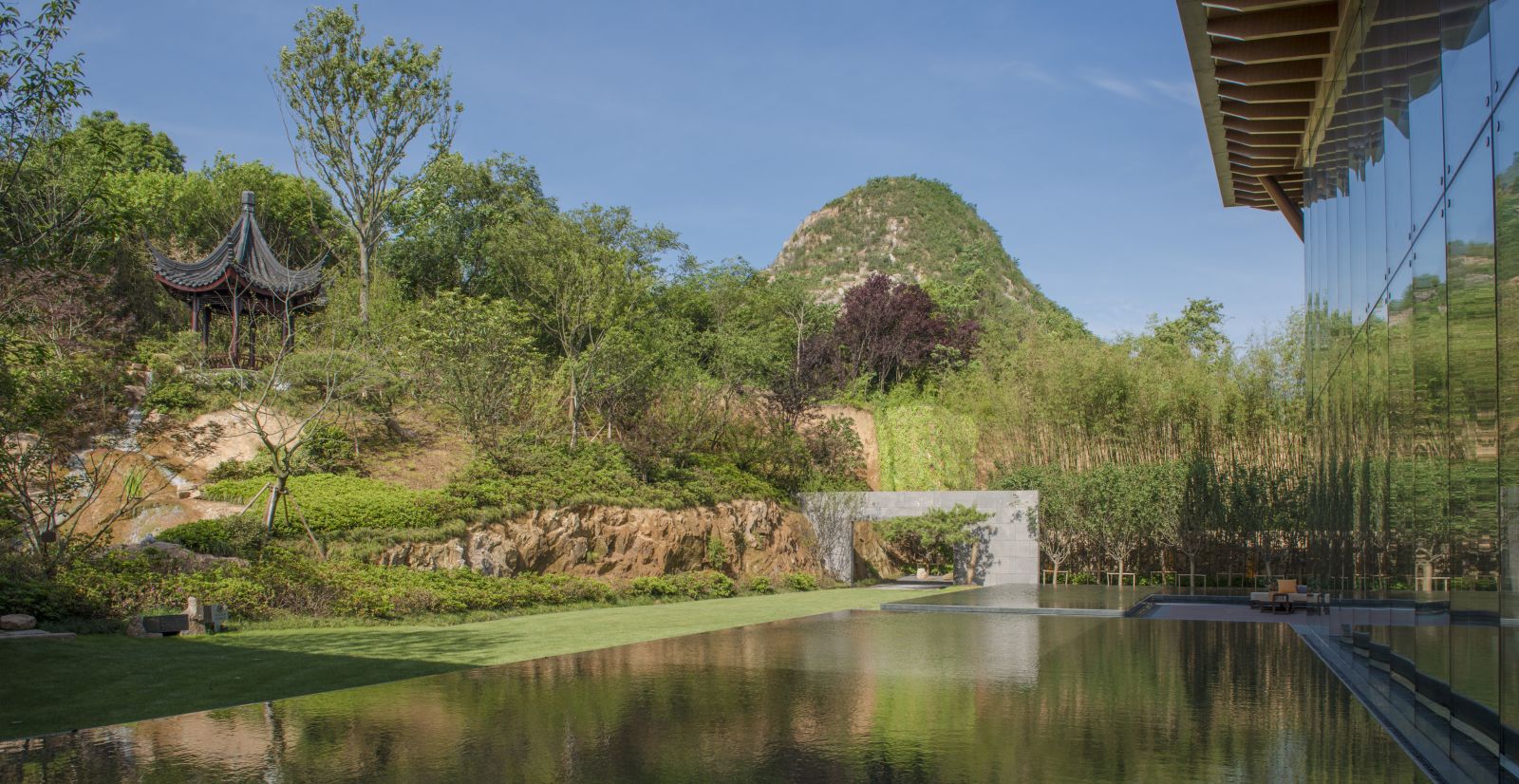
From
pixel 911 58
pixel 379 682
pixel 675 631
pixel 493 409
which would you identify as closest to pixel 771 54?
pixel 911 58

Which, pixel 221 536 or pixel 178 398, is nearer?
pixel 221 536

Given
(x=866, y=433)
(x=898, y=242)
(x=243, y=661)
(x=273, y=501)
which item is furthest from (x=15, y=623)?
(x=898, y=242)

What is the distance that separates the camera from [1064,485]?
17.9 meters

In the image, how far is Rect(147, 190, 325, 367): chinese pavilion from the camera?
1619 centimetres

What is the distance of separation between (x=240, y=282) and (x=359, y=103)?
15.0 feet

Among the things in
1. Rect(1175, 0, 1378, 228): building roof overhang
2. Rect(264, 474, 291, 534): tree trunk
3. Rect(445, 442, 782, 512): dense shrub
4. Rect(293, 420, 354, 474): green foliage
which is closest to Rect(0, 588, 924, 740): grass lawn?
Rect(264, 474, 291, 534): tree trunk

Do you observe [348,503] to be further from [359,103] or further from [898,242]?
[898,242]

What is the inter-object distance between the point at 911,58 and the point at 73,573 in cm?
1426

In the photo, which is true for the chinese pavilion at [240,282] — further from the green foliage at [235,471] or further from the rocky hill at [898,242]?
the rocky hill at [898,242]

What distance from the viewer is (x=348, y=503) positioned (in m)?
12.4

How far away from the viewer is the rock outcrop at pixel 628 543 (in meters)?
13.0

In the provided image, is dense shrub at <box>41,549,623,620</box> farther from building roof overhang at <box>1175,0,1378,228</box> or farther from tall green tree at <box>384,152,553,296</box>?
tall green tree at <box>384,152,553,296</box>

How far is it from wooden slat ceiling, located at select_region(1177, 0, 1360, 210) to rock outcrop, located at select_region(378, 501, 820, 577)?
979 centimetres

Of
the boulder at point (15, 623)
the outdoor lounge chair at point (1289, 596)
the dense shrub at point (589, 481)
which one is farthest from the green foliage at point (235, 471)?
the outdoor lounge chair at point (1289, 596)
